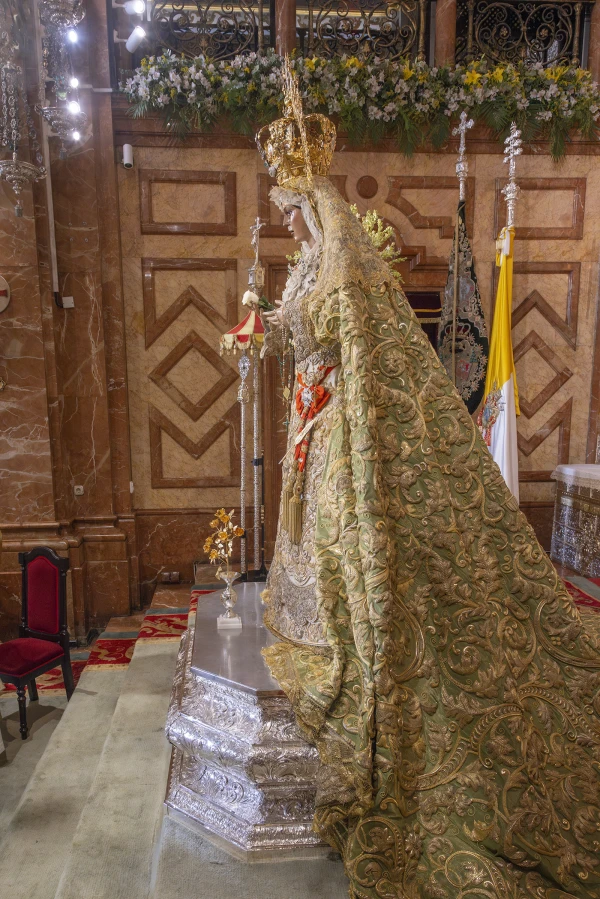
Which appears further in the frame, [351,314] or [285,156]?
[285,156]

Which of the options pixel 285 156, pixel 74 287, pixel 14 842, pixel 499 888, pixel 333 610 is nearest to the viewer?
pixel 499 888

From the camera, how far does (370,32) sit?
448 centimetres

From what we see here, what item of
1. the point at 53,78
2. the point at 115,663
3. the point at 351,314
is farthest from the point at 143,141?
the point at 115,663

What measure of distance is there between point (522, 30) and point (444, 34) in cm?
67

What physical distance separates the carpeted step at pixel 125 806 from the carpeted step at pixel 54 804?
29 centimetres

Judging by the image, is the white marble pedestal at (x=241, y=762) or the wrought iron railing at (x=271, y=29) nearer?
the white marble pedestal at (x=241, y=762)

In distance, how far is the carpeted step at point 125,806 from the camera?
6.01 ft

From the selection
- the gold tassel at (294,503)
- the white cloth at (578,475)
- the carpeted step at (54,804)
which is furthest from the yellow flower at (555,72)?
the carpeted step at (54,804)

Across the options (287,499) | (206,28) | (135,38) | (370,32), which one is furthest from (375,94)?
(287,499)

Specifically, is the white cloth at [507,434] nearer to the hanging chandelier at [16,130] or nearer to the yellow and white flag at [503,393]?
the yellow and white flag at [503,393]

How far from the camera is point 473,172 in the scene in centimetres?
456

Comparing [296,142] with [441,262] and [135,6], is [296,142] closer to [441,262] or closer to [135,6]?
[441,262]

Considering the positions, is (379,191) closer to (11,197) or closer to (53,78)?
(53,78)

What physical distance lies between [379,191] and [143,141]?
1.85m
